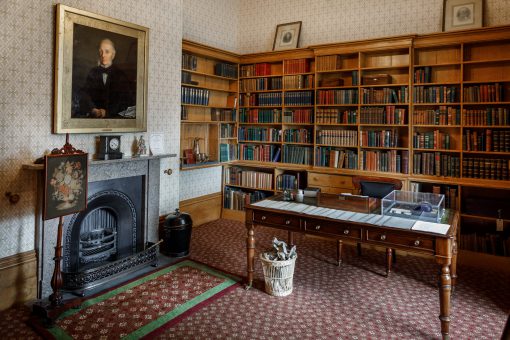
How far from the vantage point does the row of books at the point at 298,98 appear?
18.4ft

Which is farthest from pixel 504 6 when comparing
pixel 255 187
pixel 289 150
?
pixel 255 187

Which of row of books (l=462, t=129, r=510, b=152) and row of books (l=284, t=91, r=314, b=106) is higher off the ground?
row of books (l=284, t=91, r=314, b=106)

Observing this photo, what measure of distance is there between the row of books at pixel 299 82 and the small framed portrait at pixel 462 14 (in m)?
1.83

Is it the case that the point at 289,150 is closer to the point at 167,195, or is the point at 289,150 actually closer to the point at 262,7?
the point at 167,195

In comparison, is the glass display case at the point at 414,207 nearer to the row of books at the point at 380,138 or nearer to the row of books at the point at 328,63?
the row of books at the point at 380,138

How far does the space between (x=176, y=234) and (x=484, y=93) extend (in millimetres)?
3877

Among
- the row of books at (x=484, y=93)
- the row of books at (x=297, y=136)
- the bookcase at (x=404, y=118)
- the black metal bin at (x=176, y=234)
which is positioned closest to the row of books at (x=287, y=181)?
the bookcase at (x=404, y=118)

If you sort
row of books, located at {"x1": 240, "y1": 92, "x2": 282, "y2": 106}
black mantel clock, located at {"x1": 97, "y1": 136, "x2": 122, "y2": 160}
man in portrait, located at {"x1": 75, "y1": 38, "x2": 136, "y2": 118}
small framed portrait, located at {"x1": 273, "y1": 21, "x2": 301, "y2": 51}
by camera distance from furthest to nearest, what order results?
small framed portrait, located at {"x1": 273, "y1": 21, "x2": 301, "y2": 51} < row of books, located at {"x1": 240, "y1": 92, "x2": 282, "y2": 106} < black mantel clock, located at {"x1": 97, "y1": 136, "x2": 122, "y2": 160} < man in portrait, located at {"x1": 75, "y1": 38, "x2": 136, "y2": 118}

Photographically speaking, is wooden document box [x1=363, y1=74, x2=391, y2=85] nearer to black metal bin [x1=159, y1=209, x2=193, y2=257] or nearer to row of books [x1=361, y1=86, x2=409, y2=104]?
row of books [x1=361, y1=86, x2=409, y2=104]

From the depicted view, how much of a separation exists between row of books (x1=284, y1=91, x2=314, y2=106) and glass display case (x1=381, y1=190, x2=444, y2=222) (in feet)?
8.16

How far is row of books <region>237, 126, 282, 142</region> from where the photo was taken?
602 cm

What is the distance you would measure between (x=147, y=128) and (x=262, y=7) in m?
3.33

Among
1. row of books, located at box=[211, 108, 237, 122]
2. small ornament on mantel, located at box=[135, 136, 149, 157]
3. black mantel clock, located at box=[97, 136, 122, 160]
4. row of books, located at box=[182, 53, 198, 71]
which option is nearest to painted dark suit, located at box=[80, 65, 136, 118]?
black mantel clock, located at box=[97, 136, 122, 160]

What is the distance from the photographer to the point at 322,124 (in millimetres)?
5484
